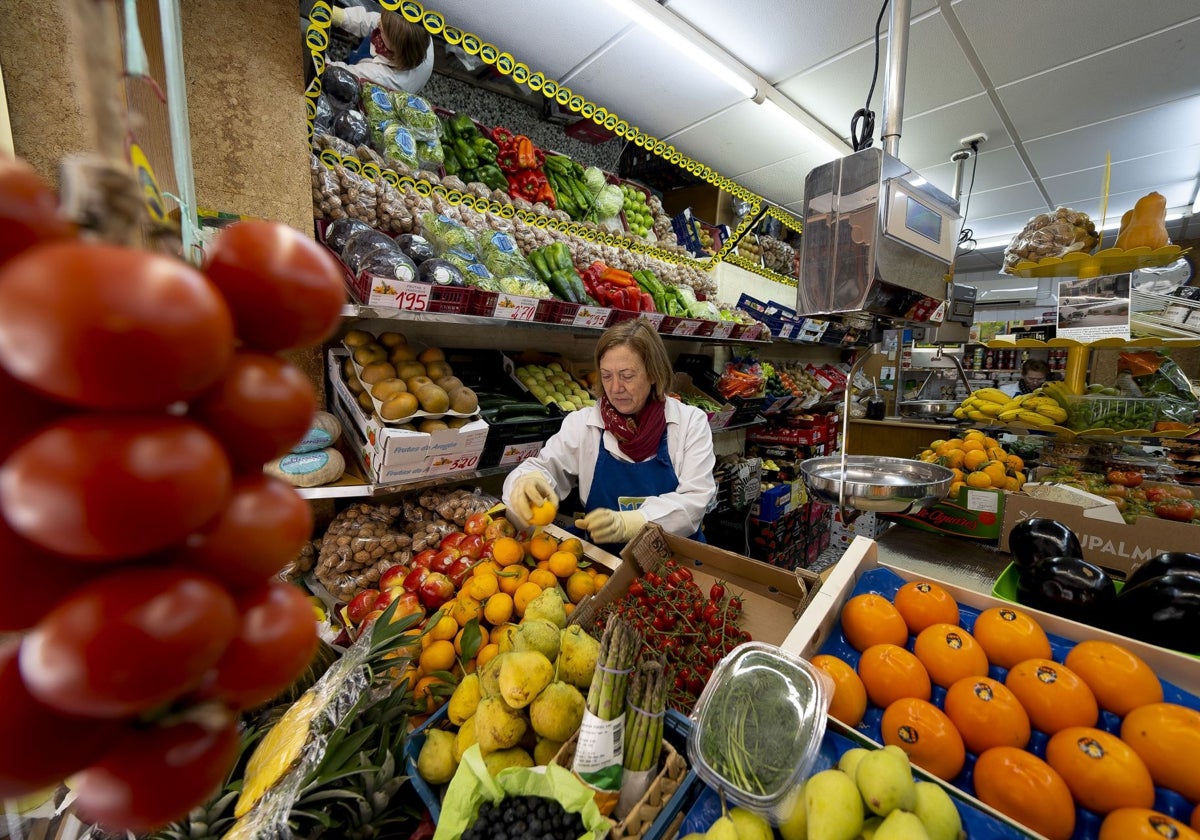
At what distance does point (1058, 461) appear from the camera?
8.01ft

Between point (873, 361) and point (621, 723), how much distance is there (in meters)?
A: 5.27

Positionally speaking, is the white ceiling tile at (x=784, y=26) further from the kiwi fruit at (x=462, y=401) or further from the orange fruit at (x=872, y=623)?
the orange fruit at (x=872, y=623)

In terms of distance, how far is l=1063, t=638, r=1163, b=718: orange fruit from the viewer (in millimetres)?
786

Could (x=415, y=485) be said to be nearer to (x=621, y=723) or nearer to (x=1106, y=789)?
(x=621, y=723)

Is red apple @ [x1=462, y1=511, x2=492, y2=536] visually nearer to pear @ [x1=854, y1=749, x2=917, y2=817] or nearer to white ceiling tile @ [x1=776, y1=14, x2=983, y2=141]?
pear @ [x1=854, y1=749, x2=917, y2=817]

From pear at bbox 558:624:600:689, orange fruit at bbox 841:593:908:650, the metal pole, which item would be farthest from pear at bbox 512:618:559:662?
the metal pole

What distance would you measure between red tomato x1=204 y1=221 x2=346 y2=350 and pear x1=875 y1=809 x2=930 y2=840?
799 mm

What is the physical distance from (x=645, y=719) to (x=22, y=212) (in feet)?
3.06

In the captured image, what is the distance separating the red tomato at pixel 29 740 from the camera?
0.23 m

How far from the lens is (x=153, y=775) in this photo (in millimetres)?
246

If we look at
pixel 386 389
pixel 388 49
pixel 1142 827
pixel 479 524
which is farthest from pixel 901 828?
pixel 388 49

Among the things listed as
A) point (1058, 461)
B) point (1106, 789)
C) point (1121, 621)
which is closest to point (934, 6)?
point (1058, 461)

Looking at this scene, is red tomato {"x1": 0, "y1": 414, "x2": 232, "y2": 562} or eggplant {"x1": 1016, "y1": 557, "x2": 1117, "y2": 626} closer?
red tomato {"x1": 0, "y1": 414, "x2": 232, "y2": 562}

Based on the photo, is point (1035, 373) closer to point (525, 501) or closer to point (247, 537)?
point (525, 501)
